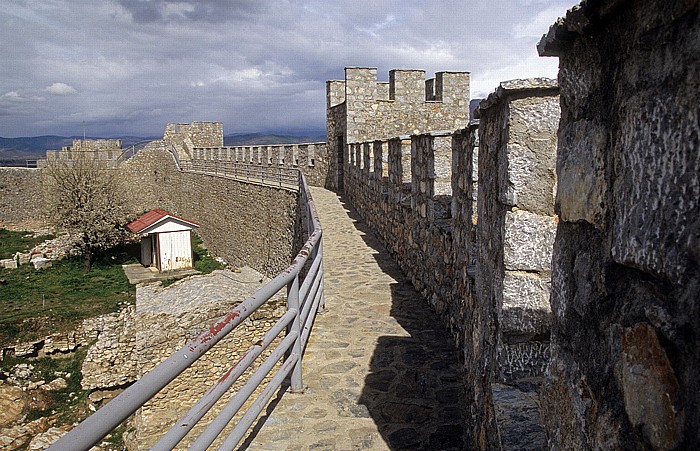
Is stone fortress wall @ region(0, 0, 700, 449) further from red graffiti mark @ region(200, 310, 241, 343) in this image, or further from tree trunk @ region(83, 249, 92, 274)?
tree trunk @ region(83, 249, 92, 274)

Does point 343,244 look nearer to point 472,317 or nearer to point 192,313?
point 192,313

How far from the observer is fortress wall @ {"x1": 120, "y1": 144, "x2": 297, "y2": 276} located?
54.1 ft

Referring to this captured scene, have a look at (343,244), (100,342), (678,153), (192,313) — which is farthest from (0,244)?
(678,153)

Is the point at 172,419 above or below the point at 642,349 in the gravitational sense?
below

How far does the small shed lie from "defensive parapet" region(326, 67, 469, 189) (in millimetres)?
5662

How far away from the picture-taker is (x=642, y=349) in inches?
37.7

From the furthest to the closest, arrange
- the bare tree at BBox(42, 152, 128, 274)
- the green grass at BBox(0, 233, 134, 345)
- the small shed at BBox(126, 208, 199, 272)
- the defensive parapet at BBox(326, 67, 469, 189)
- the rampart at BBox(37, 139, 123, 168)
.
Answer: the rampart at BBox(37, 139, 123, 168)
the bare tree at BBox(42, 152, 128, 274)
the small shed at BBox(126, 208, 199, 272)
the defensive parapet at BBox(326, 67, 469, 189)
the green grass at BBox(0, 233, 134, 345)

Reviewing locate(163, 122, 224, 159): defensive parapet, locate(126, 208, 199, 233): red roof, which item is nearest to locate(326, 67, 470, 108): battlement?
locate(126, 208, 199, 233): red roof

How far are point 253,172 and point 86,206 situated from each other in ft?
19.7

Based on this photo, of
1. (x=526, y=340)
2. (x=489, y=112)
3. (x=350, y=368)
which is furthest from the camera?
(x=350, y=368)

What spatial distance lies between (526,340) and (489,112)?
111 centimetres

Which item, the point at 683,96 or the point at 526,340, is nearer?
the point at 683,96

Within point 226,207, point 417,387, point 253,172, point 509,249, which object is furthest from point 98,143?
point 509,249

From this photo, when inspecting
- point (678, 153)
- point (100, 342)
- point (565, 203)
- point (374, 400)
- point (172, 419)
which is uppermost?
point (678, 153)
